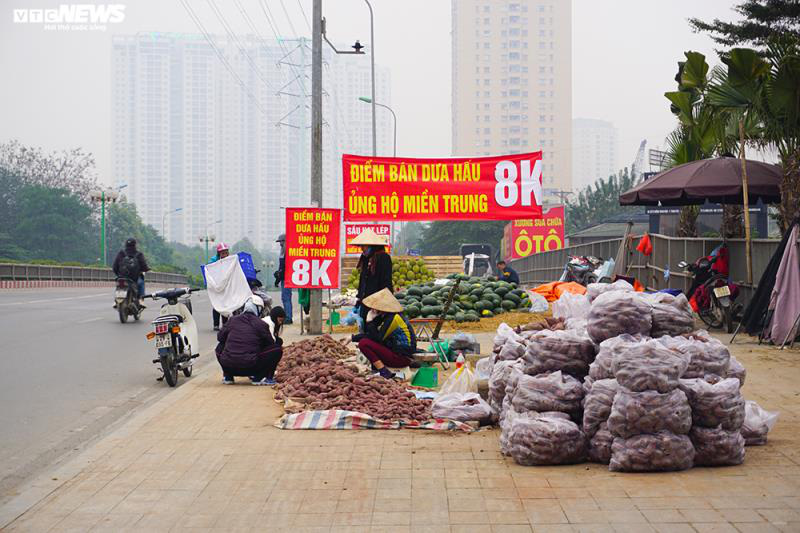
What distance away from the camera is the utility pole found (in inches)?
677

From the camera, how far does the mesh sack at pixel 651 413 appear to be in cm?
598

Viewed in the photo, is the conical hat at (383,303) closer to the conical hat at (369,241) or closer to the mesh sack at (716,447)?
the conical hat at (369,241)

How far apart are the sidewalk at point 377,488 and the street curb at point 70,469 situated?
3 cm

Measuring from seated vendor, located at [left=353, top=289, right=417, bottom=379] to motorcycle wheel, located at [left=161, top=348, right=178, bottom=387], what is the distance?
2.40m

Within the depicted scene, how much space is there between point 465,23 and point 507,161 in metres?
162

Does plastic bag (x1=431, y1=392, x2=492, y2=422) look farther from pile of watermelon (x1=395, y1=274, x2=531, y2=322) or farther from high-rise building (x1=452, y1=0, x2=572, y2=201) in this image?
high-rise building (x1=452, y1=0, x2=572, y2=201)

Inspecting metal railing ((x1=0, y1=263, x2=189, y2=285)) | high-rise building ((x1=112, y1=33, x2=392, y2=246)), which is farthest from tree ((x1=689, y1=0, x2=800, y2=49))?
high-rise building ((x1=112, y1=33, x2=392, y2=246))

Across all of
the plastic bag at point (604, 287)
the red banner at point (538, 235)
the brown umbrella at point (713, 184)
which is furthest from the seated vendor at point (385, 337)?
the red banner at point (538, 235)

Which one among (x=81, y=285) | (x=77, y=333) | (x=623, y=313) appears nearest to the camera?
(x=623, y=313)

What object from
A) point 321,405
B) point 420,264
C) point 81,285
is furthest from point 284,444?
point 81,285

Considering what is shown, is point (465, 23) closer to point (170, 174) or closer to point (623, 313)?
point (170, 174)

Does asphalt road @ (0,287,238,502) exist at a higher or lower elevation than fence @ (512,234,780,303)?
lower

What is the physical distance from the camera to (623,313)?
679 centimetres

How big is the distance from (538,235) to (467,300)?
114 feet
